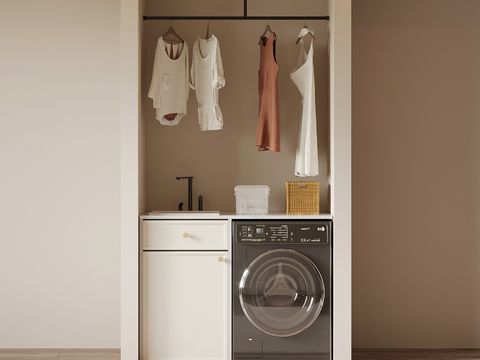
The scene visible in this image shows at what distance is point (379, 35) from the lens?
2.75 m

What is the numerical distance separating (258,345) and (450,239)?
1553mm

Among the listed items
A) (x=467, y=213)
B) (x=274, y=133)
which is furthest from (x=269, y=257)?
(x=467, y=213)

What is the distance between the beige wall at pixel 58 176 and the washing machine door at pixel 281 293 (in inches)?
41.6

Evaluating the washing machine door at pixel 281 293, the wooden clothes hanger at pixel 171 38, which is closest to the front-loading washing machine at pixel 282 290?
the washing machine door at pixel 281 293

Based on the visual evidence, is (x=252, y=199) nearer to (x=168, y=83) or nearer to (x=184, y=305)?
(x=184, y=305)

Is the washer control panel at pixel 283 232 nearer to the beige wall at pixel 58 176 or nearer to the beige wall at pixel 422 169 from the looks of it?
the beige wall at pixel 422 169

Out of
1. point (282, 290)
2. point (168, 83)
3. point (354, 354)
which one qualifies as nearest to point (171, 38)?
point (168, 83)

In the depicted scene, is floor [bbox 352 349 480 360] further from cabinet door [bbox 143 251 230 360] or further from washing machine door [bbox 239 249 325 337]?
cabinet door [bbox 143 251 230 360]

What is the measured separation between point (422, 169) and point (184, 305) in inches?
73.4

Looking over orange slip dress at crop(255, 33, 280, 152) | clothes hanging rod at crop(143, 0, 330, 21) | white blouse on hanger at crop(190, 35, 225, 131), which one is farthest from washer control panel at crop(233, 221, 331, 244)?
clothes hanging rod at crop(143, 0, 330, 21)

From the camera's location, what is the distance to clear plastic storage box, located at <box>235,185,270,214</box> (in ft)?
7.71

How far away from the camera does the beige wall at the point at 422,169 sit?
9.00ft

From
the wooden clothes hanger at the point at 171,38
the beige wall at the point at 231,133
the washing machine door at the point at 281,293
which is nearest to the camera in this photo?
the washing machine door at the point at 281,293

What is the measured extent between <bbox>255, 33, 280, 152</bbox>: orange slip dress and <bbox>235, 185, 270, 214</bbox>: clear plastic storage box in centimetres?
28
